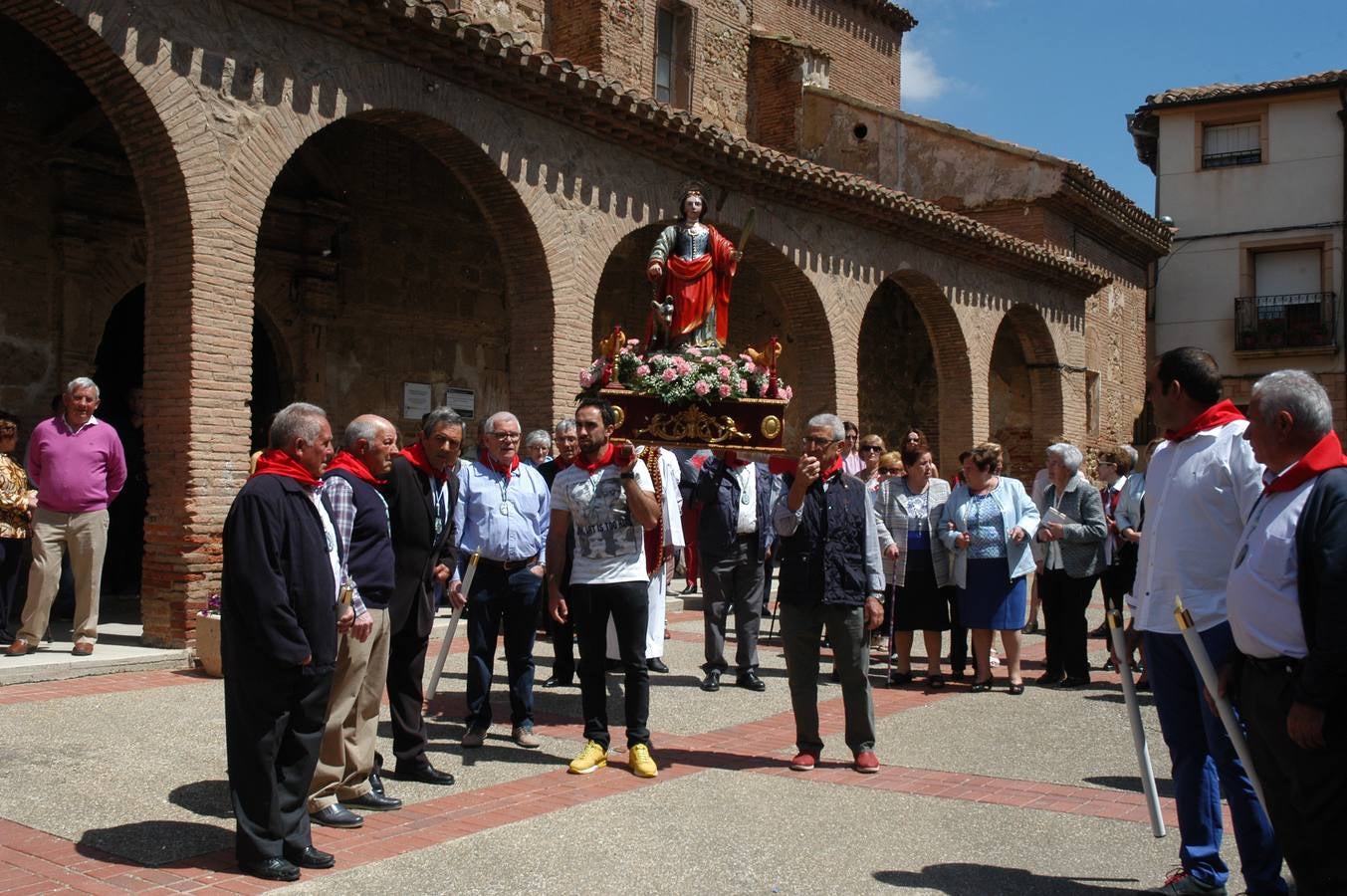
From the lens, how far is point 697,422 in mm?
8414

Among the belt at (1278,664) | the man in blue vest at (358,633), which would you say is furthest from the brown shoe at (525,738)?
the belt at (1278,664)

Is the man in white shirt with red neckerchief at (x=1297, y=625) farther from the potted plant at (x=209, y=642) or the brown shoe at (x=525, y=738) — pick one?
the potted plant at (x=209, y=642)

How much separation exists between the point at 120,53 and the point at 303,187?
511 centimetres

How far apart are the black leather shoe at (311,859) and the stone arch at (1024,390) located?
61.5ft

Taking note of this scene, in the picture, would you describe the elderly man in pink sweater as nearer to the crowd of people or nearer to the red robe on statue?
the crowd of people

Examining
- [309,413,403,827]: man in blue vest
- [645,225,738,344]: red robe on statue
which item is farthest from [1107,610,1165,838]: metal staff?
[645,225,738,344]: red robe on statue

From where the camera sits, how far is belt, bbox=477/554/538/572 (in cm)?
661

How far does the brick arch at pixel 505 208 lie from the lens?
11.2 m

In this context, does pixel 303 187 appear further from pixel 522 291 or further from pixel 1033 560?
pixel 1033 560

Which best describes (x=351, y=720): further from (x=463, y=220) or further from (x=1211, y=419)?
(x=463, y=220)

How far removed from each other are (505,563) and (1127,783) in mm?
3315

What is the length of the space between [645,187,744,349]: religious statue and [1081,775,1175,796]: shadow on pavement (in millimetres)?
4322

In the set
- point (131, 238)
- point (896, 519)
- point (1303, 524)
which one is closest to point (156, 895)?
point (1303, 524)

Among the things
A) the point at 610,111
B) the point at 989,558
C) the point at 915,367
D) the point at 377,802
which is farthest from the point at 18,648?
the point at 915,367
